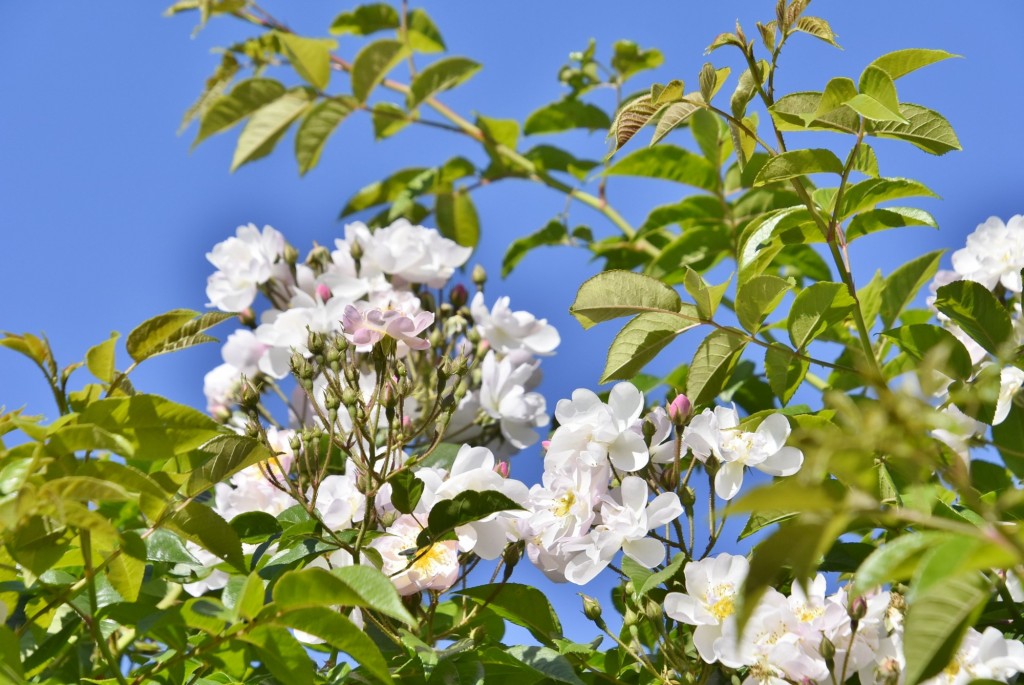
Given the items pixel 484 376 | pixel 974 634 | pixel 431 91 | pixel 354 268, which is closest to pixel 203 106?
pixel 431 91

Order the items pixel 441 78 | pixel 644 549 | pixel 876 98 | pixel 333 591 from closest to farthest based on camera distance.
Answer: pixel 333 591, pixel 876 98, pixel 644 549, pixel 441 78

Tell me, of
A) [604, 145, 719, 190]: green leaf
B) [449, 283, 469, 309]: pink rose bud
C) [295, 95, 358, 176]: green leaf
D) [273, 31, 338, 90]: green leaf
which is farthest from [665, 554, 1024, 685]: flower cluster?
[273, 31, 338, 90]: green leaf

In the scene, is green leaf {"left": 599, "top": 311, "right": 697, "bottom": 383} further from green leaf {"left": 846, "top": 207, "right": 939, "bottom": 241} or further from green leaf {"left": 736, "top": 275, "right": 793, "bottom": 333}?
green leaf {"left": 846, "top": 207, "right": 939, "bottom": 241}

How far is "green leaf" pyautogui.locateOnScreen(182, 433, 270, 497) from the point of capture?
1007mm

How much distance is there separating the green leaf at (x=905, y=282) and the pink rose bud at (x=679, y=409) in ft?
1.79

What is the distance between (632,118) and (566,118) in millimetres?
1367

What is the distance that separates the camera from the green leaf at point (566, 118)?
243 centimetres

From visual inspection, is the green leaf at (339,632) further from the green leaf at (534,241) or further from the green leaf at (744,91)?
the green leaf at (534,241)

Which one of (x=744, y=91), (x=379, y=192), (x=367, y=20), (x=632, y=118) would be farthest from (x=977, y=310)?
(x=367, y=20)

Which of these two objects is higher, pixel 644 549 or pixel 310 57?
pixel 310 57

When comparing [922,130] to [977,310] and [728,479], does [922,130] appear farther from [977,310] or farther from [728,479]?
[728,479]

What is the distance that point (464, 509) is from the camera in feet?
3.51

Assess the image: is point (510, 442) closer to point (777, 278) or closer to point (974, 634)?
point (777, 278)

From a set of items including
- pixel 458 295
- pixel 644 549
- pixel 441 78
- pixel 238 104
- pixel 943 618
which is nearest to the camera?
pixel 943 618
